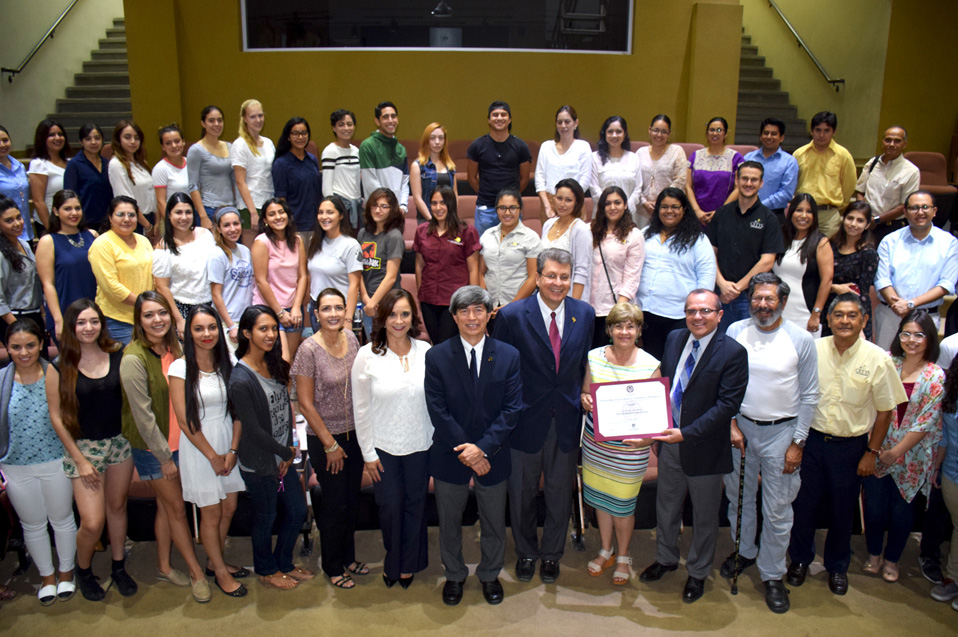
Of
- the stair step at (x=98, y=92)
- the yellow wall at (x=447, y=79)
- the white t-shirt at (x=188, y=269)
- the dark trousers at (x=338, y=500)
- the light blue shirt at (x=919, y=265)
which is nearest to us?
the dark trousers at (x=338, y=500)

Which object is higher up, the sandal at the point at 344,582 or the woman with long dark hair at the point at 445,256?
the woman with long dark hair at the point at 445,256

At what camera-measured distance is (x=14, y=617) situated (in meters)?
3.59

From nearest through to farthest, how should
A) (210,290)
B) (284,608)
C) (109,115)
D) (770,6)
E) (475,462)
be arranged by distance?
(475,462) → (284,608) → (210,290) → (109,115) → (770,6)

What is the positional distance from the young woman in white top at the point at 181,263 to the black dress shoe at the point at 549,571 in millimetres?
2540

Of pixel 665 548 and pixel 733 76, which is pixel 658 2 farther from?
pixel 665 548

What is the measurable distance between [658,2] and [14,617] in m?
8.06

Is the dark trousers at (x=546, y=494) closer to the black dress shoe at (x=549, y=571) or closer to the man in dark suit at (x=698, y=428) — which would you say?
the black dress shoe at (x=549, y=571)

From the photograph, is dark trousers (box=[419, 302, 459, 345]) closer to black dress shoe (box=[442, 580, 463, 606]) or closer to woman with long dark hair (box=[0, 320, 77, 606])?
black dress shoe (box=[442, 580, 463, 606])

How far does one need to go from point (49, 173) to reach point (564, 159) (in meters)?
3.95

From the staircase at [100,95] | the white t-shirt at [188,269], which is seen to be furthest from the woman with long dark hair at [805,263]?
the staircase at [100,95]

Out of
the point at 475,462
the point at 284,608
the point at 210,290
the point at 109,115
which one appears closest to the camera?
the point at 475,462

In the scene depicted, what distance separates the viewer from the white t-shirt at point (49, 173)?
214 inches

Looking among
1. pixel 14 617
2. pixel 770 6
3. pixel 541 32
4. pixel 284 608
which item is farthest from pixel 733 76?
pixel 14 617

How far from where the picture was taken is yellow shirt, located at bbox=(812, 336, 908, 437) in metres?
3.53
